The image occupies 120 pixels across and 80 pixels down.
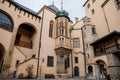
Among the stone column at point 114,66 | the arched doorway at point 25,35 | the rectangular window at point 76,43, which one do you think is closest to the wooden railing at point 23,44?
the arched doorway at point 25,35

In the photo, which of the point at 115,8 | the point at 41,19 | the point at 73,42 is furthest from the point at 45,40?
the point at 115,8

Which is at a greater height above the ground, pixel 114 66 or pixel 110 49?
pixel 110 49

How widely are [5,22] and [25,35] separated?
5.37 metres

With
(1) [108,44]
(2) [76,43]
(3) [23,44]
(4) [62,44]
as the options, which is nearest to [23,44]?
(3) [23,44]

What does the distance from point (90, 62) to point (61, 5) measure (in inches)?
548

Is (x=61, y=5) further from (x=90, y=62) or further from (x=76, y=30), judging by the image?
(x=90, y=62)

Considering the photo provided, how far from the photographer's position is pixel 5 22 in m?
13.8

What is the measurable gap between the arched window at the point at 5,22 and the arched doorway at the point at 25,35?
3.39m

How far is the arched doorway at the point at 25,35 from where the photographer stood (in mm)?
17380

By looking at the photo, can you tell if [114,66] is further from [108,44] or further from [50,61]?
[50,61]

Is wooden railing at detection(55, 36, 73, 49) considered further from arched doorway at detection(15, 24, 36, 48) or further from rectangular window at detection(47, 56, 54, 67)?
arched doorway at detection(15, 24, 36, 48)

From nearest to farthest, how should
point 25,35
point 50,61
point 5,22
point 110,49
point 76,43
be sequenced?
point 110,49
point 5,22
point 50,61
point 25,35
point 76,43

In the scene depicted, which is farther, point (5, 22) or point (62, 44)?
point (62, 44)

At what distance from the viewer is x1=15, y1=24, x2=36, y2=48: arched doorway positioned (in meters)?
17.4
